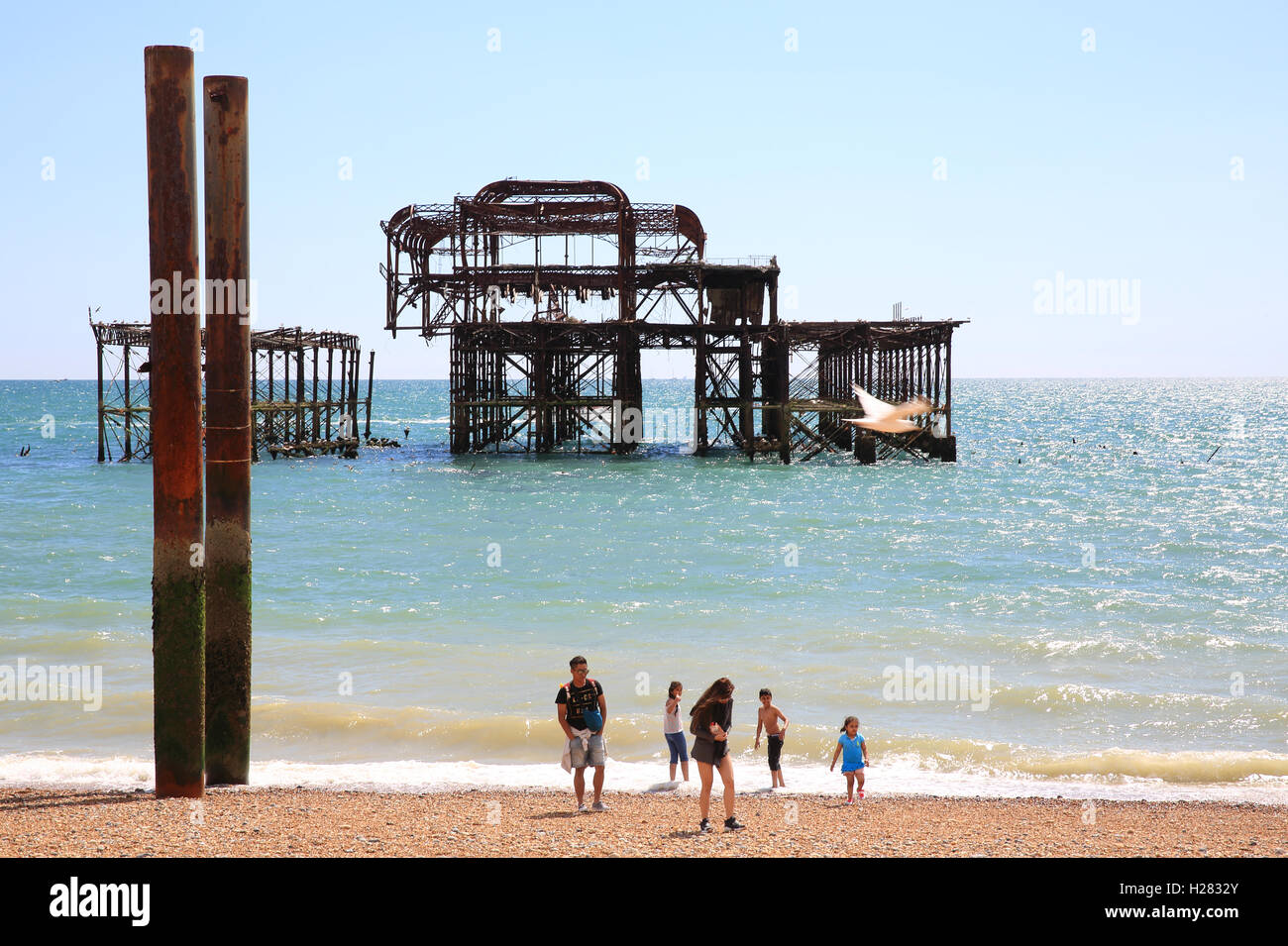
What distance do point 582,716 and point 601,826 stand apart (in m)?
0.89

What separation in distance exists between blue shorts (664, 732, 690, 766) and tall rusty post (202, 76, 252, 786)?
4.01 m

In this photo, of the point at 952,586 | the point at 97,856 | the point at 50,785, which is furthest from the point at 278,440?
the point at 97,856

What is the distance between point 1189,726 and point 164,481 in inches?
468

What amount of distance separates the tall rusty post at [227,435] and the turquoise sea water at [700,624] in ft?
5.24

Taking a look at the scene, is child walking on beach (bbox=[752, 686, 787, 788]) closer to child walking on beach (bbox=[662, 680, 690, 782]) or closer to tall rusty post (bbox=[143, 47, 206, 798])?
child walking on beach (bbox=[662, 680, 690, 782])

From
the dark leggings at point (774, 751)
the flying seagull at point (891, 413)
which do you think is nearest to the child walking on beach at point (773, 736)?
the dark leggings at point (774, 751)

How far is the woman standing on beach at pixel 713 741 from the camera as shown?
862cm

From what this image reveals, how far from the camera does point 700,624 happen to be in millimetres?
19078

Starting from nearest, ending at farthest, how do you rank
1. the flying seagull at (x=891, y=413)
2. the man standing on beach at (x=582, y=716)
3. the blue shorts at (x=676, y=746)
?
the man standing on beach at (x=582, y=716) → the blue shorts at (x=676, y=746) → the flying seagull at (x=891, y=413)

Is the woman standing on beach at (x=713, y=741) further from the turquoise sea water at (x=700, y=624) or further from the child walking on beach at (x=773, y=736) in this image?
A: the turquoise sea water at (x=700, y=624)

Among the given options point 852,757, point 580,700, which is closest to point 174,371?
point 580,700

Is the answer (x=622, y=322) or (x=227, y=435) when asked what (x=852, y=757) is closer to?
(x=227, y=435)

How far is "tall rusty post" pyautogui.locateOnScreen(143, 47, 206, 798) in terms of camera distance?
802 cm

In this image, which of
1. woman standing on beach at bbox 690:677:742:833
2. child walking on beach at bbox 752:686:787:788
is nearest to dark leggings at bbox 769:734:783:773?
child walking on beach at bbox 752:686:787:788
